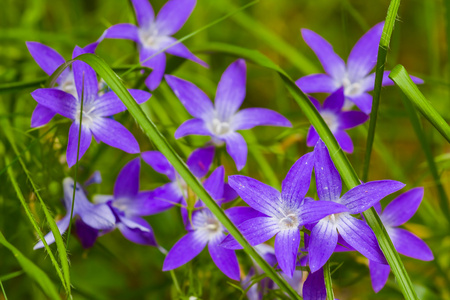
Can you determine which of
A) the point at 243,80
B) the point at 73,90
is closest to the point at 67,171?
the point at 73,90

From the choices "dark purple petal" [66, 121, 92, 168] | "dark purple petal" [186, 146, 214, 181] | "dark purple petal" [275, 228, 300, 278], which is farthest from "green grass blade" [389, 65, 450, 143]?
"dark purple petal" [66, 121, 92, 168]

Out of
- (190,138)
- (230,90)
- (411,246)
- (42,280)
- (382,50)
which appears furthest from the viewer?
(190,138)

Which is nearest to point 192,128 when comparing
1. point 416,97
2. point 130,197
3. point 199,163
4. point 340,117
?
point 199,163

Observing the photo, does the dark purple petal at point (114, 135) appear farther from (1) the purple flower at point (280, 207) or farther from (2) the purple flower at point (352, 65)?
(2) the purple flower at point (352, 65)

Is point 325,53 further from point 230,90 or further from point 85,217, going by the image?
point 85,217

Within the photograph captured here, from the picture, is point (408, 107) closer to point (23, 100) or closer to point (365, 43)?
point (365, 43)

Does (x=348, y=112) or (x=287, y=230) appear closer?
(x=287, y=230)

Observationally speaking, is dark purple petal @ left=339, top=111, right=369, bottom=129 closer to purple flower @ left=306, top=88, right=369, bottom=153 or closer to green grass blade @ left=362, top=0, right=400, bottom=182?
purple flower @ left=306, top=88, right=369, bottom=153
